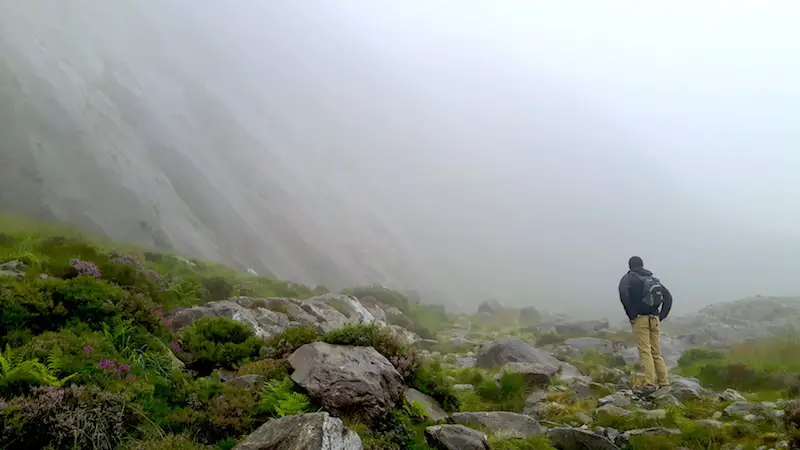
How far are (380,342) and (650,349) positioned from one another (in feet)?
25.1

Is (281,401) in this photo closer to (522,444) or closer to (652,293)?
(522,444)

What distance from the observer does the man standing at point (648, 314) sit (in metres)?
12.6

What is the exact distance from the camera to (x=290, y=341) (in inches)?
361

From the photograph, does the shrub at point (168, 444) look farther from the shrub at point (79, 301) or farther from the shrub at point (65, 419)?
the shrub at point (79, 301)

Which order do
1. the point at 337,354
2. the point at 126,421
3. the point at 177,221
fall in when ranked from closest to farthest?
the point at 126,421 < the point at 337,354 < the point at 177,221

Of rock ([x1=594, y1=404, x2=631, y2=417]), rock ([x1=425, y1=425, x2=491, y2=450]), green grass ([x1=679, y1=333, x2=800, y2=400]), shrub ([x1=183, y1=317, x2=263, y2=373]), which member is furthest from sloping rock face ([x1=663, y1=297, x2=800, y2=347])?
shrub ([x1=183, y1=317, x2=263, y2=373])

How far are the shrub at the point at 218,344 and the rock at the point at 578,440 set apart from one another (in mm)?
5426

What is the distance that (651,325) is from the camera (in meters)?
12.8

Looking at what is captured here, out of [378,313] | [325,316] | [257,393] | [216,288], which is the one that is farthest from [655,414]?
[378,313]

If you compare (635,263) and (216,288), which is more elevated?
(635,263)

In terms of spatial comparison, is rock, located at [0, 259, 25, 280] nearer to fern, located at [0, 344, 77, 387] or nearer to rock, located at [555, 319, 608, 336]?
fern, located at [0, 344, 77, 387]

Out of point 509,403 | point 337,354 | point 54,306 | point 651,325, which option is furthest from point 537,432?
point 54,306

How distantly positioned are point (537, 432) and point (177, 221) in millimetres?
43733

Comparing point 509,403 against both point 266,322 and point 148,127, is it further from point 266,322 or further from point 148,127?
point 148,127
